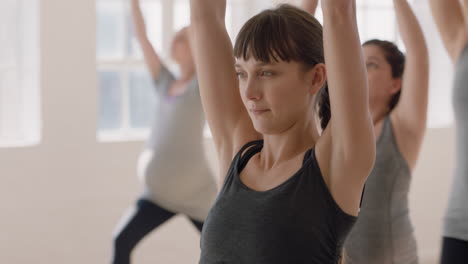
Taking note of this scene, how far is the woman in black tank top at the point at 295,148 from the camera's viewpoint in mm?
1322

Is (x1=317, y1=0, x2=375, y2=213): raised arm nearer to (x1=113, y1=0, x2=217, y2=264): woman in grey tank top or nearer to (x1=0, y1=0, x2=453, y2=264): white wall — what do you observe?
(x1=113, y1=0, x2=217, y2=264): woman in grey tank top

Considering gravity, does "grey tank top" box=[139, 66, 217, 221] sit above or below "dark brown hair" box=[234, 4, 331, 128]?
below

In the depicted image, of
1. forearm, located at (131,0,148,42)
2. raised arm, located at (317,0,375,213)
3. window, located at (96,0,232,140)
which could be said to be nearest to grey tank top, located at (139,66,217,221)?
forearm, located at (131,0,148,42)

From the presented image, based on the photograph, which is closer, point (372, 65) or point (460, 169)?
point (460, 169)

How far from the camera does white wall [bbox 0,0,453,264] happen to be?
407 cm

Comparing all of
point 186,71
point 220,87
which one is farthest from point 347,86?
point 186,71

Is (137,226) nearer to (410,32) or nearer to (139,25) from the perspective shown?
(139,25)

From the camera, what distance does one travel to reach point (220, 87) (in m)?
1.62

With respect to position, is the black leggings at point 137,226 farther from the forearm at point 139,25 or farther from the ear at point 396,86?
the ear at point 396,86

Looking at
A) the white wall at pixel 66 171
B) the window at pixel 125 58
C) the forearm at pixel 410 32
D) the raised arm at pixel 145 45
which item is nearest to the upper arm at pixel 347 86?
the forearm at pixel 410 32

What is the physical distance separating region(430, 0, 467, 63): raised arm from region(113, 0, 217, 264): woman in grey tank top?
4.36ft

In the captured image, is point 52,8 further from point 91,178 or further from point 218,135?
point 218,135

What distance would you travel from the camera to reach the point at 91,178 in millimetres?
4246

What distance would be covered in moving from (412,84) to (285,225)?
1263mm
